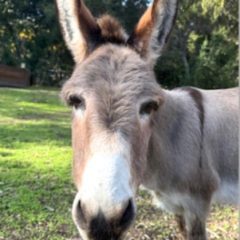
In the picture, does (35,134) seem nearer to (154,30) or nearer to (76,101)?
(154,30)

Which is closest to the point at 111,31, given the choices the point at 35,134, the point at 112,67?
the point at 112,67

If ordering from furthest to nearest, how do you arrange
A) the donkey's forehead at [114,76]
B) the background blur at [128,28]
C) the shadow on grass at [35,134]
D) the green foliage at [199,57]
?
the background blur at [128,28]
the green foliage at [199,57]
the shadow on grass at [35,134]
the donkey's forehead at [114,76]

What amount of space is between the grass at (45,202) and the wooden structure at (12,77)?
58.6 feet

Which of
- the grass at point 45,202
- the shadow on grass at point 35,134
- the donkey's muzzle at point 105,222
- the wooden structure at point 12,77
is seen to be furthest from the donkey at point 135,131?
the wooden structure at point 12,77

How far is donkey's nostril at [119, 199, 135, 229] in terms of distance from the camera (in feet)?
5.86

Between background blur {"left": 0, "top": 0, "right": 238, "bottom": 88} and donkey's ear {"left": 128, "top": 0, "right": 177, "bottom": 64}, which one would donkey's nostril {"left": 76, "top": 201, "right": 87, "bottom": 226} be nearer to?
donkey's ear {"left": 128, "top": 0, "right": 177, "bottom": 64}

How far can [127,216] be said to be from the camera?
1811mm

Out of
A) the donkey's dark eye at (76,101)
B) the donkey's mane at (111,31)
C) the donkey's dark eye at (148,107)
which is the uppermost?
the donkey's mane at (111,31)

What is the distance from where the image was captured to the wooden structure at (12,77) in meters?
24.9

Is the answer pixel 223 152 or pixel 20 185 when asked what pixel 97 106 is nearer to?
pixel 223 152

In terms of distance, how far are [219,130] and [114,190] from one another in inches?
67.9

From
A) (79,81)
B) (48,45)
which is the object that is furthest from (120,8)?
(79,81)

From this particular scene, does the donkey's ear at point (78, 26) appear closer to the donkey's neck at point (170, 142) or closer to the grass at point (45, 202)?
the donkey's neck at point (170, 142)

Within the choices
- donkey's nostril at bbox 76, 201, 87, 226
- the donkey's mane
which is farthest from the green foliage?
donkey's nostril at bbox 76, 201, 87, 226
